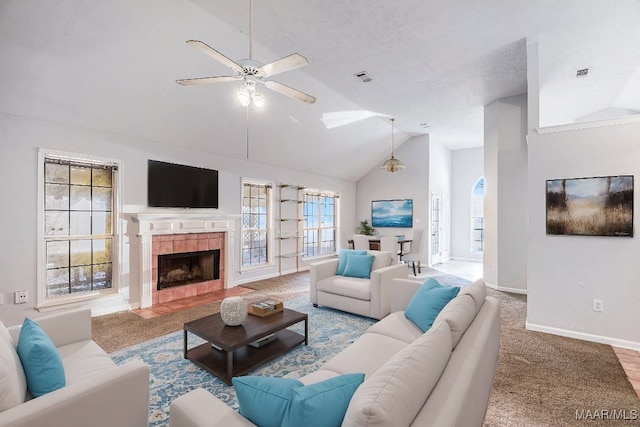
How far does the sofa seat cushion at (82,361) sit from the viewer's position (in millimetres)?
1699

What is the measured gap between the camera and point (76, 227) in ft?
13.0

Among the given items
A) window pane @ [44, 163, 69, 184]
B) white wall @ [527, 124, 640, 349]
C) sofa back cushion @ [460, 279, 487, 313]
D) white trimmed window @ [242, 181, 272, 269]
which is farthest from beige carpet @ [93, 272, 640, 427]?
white trimmed window @ [242, 181, 272, 269]

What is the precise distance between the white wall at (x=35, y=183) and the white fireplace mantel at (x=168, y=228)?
13 centimetres

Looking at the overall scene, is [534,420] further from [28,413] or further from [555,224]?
[28,413]

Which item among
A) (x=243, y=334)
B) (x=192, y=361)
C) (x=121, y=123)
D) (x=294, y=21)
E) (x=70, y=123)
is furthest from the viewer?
(x=121, y=123)

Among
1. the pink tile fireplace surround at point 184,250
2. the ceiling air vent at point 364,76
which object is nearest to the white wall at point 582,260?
the ceiling air vent at point 364,76

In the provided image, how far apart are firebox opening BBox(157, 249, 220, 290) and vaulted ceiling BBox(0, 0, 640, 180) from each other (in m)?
1.88

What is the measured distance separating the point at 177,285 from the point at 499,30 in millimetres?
5699

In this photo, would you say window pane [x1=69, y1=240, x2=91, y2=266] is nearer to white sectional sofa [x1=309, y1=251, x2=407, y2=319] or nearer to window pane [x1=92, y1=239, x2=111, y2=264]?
window pane [x1=92, y1=239, x2=111, y2=264]

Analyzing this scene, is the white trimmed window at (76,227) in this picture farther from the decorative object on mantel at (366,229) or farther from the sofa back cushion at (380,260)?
the decorative object on mantel at (366,229)

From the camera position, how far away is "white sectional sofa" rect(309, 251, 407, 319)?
145 inches

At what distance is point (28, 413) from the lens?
3.77 ft

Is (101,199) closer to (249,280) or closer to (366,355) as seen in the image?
(249,280)

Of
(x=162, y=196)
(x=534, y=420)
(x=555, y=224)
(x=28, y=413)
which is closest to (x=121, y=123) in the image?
(x=162, y=196)
